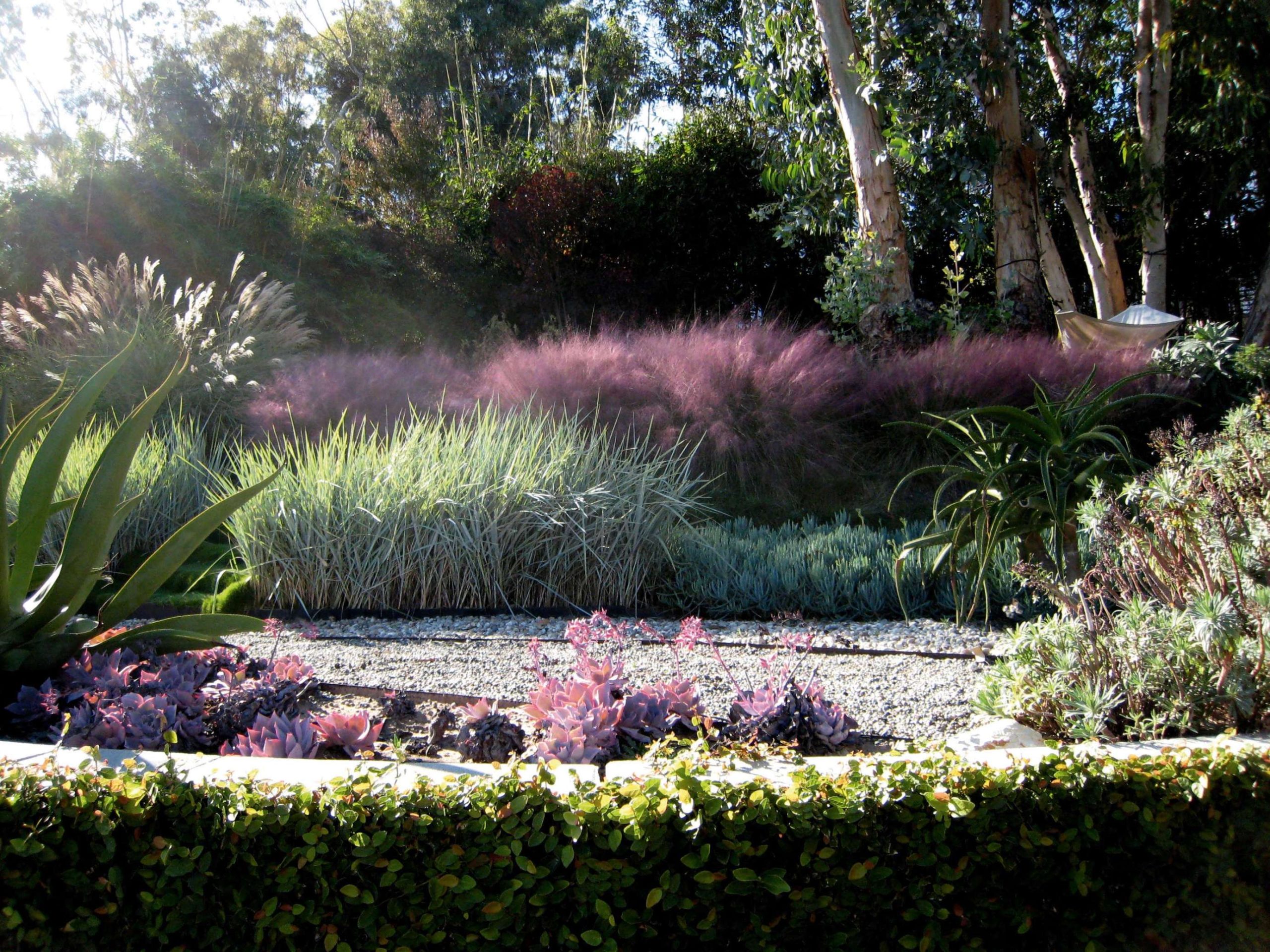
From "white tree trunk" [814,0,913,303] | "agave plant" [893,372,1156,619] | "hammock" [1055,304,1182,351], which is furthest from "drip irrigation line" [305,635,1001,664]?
"hammock" [1055,304,1182,351]

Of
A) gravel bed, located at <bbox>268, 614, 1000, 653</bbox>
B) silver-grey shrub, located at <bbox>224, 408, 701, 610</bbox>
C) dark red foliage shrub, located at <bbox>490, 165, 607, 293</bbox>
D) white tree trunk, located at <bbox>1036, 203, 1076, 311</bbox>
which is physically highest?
dark red foliage shrub, located at <bbox>490, 165, 607, 293</bbox>

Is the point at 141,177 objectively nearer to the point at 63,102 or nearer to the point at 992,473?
the point at 992,473

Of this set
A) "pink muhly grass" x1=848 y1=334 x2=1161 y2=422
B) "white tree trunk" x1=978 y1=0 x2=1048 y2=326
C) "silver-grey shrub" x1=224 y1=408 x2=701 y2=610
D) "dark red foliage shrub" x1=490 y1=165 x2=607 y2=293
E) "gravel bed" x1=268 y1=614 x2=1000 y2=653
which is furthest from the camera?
"dark red foliage shrub" x1=490 y1=165 x2=607 y2=293

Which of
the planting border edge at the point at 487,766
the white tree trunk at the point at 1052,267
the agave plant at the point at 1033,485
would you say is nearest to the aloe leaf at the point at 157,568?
the planting border edge at the point at 487,766

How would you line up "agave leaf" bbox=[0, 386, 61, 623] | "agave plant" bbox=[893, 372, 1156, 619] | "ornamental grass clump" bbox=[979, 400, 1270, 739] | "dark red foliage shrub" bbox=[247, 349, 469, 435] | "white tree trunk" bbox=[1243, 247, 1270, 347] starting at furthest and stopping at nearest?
"white tree trunk" bbox=[1243, 247, 1270, 347] < "dark red foliage shrub" bbox=[247, 349, 469, 435] < "agave plant" bbox=[893, 372, 1156, 619] < "agave leaf" bbox=[0, 386, 61, 623] < "ornamental grass clump" bbox=[979, 400, 1270, 739]

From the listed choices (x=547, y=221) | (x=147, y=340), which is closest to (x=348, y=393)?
(x=147, y=340)

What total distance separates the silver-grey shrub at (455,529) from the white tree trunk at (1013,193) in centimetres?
593

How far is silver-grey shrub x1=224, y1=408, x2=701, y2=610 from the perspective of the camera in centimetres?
445

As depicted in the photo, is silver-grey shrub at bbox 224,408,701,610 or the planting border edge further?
silver-grey shrub at bbox 224,408,701,610

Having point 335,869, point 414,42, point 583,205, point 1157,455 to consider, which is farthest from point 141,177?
point 335,869

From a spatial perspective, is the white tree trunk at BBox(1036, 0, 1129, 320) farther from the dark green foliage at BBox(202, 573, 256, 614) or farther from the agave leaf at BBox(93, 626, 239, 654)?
the agave leaf at BBox(93, 626, 239, 654)

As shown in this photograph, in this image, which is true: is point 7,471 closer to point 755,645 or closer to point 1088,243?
point 755,645

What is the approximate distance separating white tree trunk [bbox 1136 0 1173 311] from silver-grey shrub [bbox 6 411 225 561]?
1060 cm

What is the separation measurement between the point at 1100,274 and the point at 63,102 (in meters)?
29.0
